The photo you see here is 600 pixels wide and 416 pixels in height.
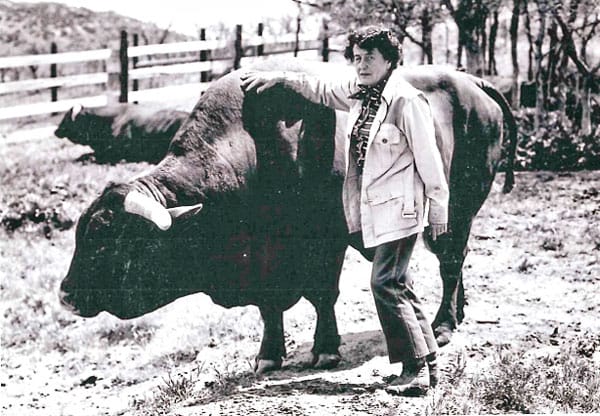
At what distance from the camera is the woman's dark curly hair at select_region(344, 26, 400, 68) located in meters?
4.76

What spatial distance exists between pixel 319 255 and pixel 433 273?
0.84 metres

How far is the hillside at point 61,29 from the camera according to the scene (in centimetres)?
618

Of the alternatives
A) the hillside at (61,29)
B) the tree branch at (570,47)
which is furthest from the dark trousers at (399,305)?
the hillside at (61,29)

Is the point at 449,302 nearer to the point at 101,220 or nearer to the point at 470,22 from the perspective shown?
the point at 470,22

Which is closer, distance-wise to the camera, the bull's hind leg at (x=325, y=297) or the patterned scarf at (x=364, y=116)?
the patterned scarf at (x=364, y=116)

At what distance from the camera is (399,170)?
4781mm

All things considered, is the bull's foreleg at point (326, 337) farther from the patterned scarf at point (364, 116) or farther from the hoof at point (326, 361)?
the patterned scarf at point (364, 116)

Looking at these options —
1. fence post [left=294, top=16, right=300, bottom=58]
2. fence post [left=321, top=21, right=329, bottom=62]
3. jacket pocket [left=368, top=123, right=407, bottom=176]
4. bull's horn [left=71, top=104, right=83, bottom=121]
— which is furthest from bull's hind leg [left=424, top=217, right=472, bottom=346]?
bull's horn [left=71, top=104, right=83, bottom=121]

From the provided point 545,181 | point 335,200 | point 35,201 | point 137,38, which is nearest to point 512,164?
point 545,181

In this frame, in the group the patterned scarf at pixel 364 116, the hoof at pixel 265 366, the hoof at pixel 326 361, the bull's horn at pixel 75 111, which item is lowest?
the hoof at pixel 265 366

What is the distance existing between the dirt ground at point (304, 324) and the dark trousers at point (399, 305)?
1.71 ft

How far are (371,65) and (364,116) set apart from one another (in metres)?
0.26

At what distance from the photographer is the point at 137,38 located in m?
6.41

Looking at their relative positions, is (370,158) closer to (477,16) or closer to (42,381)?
(477,16)
